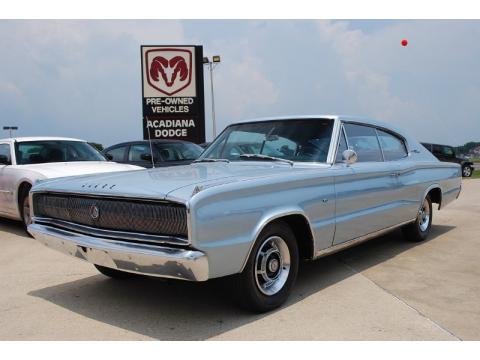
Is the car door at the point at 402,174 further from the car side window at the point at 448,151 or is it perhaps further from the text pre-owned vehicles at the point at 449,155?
the car side window at the point at 448,151

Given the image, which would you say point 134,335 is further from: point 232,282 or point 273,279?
point 273,279

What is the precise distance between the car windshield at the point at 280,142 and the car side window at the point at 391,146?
1154 mm

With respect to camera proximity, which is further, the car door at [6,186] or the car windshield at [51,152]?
the car windshield at [51,152]

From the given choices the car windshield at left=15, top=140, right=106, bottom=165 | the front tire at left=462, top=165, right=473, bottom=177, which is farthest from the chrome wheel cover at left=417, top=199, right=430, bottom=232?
the front tire at left=462, top=165, right=473, bottom=177

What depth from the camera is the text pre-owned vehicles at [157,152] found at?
992 cm

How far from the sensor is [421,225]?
20.4 ft

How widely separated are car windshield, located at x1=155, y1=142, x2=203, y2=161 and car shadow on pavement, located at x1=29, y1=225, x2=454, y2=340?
5.50 m

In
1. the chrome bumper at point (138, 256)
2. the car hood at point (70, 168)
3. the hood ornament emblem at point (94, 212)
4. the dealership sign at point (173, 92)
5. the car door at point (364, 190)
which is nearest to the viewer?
the chrome bumper at point (138, 256)

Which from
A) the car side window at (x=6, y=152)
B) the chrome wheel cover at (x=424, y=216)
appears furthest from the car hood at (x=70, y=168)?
the chrome wheel cover at (x=424, y=216)

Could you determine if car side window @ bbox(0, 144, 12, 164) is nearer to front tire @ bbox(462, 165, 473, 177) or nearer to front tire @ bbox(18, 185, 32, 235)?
front tire @ bbox(18, 185, 32, 235)

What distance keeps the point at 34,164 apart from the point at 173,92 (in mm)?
9137

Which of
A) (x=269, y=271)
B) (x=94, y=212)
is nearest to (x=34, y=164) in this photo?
(x=94, y=212)

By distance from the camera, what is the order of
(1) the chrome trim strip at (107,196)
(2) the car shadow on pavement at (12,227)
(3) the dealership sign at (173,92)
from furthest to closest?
1. (3) the dealership sign at (173,92)
2. (2) the car shadow on pavement at (12,227)
3. (1) the chrome trim strip at (107,196)

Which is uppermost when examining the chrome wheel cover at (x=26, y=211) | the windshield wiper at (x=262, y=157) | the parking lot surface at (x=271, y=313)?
the windshield wiper at (x=262, y=157)
